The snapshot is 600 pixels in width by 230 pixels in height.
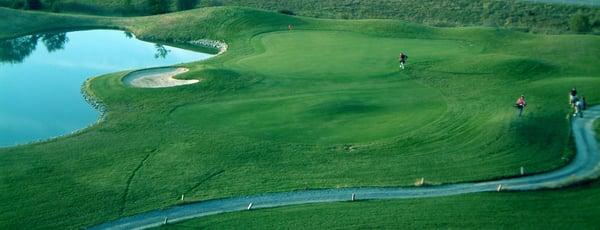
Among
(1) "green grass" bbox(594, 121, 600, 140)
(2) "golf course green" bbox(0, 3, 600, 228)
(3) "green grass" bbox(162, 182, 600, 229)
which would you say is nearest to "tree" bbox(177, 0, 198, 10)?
(2) "golf course green" bbox(0, 3, 600, 228)

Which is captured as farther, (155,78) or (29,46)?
(29,46)

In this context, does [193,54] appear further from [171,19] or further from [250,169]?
[250,169]

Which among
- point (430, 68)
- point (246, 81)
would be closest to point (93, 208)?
point (246, 81)

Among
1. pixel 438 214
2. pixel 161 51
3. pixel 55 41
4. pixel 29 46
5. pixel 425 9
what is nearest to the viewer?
pixel 438 214

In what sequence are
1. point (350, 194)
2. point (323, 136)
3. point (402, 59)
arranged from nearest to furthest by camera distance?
point (350, 194) → point (323, 136) → point (402, 59)

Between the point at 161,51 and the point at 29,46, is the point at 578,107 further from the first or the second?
the point at 29,46

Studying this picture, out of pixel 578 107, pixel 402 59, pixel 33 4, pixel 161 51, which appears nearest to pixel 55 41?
pixel 161 51

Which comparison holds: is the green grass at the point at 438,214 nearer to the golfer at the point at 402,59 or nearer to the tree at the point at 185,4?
the golfer at the point at 402,59

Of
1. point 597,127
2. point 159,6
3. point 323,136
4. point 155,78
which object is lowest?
point 323,136
